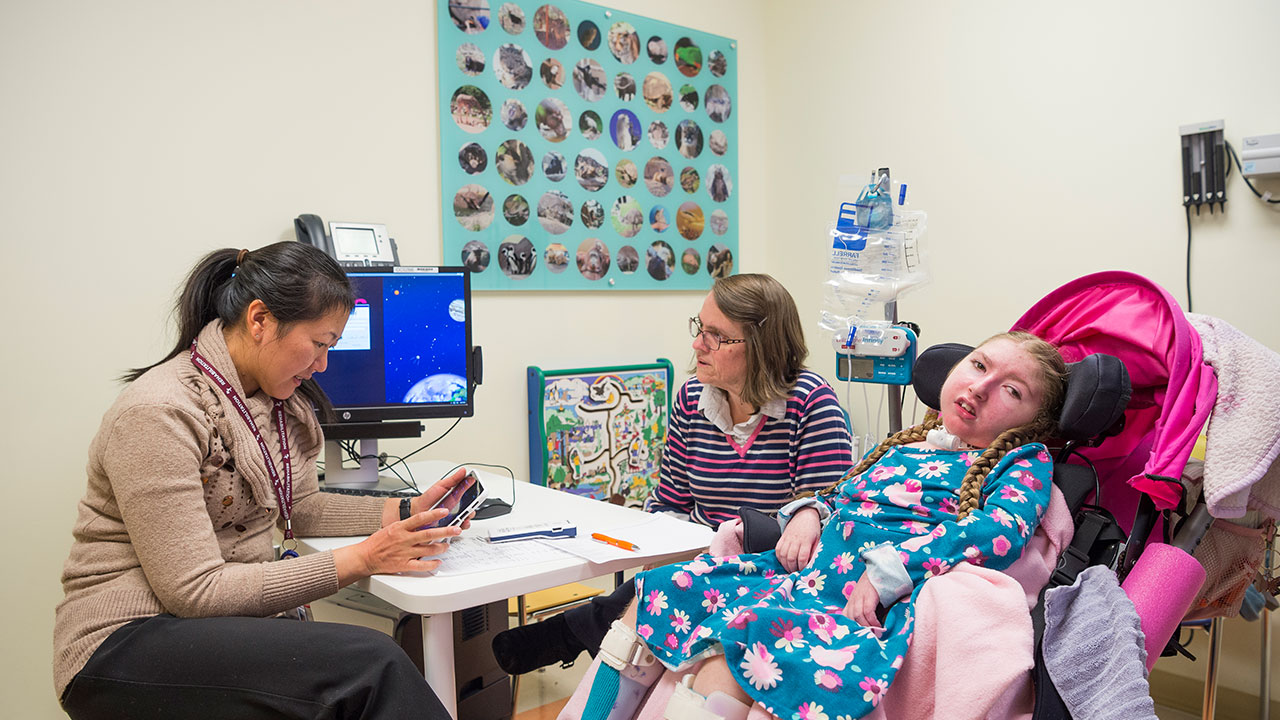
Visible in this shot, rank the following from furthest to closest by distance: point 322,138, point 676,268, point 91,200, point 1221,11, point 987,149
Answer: point 676,268 < point 987,149 < point 322,138 < point 1221,11 < point 91,200

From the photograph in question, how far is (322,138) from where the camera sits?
2.72 m

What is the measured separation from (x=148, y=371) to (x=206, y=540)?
0.36 m

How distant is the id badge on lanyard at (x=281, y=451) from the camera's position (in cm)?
150

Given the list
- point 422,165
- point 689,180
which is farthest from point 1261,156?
point 422,165

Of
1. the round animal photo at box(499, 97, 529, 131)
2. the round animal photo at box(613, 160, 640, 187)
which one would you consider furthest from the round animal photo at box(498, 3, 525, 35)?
the round animal photo at box(613, 160, 640, 187)

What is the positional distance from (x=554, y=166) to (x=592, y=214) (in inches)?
9.7

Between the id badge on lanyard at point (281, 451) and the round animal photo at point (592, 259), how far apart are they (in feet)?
5.89

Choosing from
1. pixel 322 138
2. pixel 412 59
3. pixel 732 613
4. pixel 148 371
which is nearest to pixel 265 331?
pixel 148 371

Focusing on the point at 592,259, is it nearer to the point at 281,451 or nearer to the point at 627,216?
the point at 627,216

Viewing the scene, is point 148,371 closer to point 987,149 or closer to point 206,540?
point 206,540

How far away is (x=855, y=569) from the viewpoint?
1.48 meters

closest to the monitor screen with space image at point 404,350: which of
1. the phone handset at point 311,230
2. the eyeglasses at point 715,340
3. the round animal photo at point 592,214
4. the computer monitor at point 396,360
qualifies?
the computer monitor at point 396,360

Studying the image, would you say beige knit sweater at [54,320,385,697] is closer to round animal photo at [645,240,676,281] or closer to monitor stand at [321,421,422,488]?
monitor stand at [321,421,422,488]

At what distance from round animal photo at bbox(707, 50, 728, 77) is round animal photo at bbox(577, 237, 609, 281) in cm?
100
